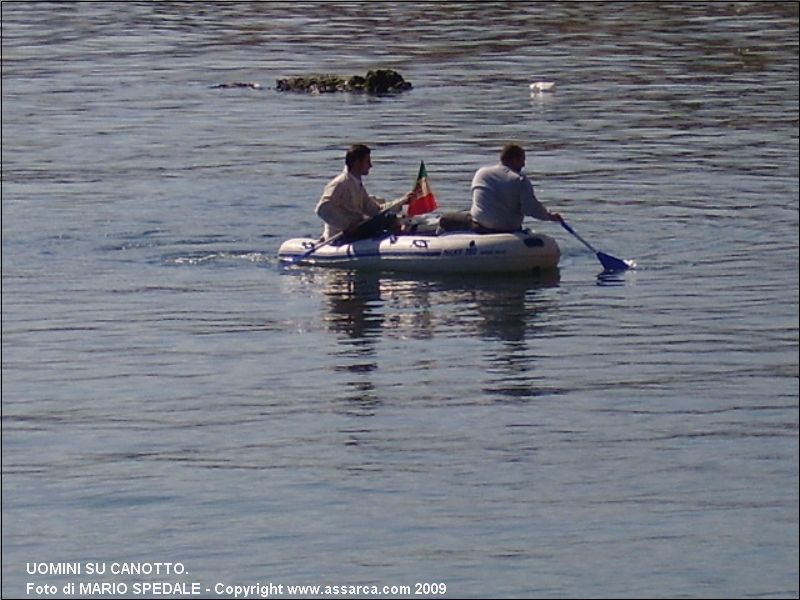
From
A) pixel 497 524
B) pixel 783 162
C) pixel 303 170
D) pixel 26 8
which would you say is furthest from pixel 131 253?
pixel 26 8

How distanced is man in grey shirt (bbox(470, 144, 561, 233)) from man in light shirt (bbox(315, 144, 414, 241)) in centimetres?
91

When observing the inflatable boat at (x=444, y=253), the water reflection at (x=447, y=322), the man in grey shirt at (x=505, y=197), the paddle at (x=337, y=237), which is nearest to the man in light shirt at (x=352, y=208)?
the paddle at (x=337, y=237)

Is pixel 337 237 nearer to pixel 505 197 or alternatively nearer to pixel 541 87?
pixel 505 197

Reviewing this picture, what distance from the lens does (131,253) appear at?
22.8 metres

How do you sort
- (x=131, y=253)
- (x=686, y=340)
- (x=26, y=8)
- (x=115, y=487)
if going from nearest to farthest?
(x=115, y=487)
(x=686, y=340)
(x=131, y=253)
(x=26, y=8)

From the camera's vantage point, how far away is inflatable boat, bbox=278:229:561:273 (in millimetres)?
20547

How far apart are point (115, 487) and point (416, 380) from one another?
11.5 ft

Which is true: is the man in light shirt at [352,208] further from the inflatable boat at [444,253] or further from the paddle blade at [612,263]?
the paddle blade at [612,263]

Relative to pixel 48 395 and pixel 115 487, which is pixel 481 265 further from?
pixel 115 487

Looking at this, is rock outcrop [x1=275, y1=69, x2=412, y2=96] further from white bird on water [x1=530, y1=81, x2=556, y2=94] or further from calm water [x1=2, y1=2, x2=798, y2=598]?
white bird on water [x1=530, y1=81, x2=556, y2=94]

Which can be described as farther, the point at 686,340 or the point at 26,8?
the point at 26,8

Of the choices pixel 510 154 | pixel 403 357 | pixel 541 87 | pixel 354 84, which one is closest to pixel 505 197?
pixel 510 154

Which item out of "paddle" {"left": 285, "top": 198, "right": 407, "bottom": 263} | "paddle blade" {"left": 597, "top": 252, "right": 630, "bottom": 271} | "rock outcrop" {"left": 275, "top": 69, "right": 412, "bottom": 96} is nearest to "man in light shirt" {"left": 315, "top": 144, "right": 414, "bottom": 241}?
"paddle" {"left": 285, "top": 198, "right": 407, "bottom": 263}

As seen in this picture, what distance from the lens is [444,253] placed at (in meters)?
20.7
